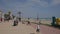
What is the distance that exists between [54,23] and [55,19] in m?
1.01

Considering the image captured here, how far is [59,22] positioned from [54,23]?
1.06 metres

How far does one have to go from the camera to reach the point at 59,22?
1238 inches

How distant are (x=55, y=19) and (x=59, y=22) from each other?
3.65ft

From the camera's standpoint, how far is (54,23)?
31719mm

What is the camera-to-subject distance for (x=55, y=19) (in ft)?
102
